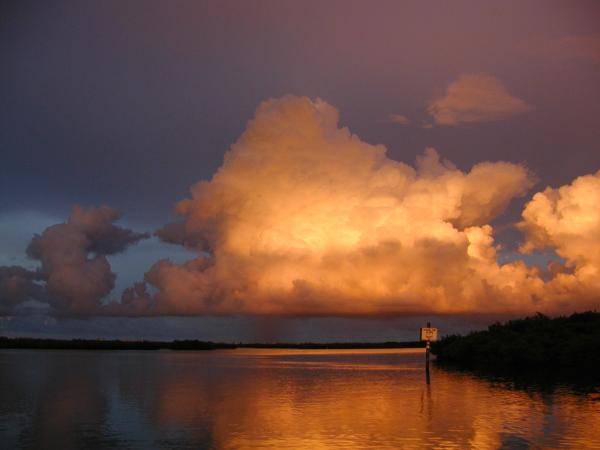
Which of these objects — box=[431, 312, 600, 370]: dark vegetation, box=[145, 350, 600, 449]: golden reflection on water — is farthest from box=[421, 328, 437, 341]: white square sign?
box=[431, 312, 600, 370]: dark vegetation

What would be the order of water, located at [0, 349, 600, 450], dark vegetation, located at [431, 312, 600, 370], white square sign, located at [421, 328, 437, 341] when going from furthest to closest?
1. dark vegetation, located at [431, 312, 600, 370]
2. white square sign, located at [421, 328, 437, 341]
3. water, located at [0, 349, 600, 450]

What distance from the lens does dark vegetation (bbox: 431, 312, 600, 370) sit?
86.2 meters

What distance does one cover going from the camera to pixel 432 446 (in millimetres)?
26578

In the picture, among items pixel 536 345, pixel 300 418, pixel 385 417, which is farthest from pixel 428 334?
pixel 536 345

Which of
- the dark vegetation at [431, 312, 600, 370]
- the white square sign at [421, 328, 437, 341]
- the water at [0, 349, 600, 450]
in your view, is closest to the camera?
the water at [0, 349, 600, 450]

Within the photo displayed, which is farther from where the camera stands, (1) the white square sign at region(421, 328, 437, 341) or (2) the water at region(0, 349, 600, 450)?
(1) the white square sign at region(421, 328, 437, 341)

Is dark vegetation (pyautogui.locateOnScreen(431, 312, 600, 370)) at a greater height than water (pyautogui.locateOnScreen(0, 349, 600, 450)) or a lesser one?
greater

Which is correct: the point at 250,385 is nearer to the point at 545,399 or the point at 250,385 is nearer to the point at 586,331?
the point at 545,399

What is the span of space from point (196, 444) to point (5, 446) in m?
7.62

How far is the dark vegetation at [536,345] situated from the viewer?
8625 cm

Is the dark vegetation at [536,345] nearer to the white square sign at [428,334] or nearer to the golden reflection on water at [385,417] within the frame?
the white square sign at [428,334]

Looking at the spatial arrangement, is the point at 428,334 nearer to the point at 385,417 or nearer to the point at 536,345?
the point at 385,417

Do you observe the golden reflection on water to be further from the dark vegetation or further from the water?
the dark vegetation

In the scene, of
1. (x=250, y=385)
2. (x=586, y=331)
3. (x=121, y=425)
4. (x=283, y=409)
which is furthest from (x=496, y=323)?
(x=121, y=425)
